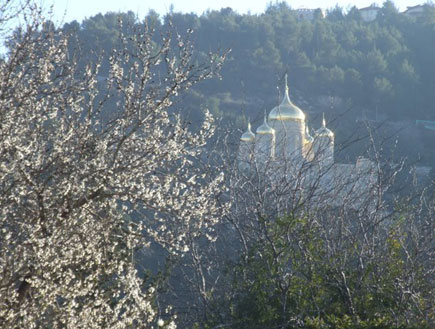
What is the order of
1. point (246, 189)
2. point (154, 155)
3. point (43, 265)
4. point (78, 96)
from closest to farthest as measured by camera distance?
point (43, 265), point (154, 155), point (78, 96), point (246, 189)

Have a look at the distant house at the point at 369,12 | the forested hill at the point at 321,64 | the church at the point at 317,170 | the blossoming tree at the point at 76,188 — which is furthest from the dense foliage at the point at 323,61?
the blossoming tree at the point at 76,188

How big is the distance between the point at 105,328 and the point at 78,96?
1.81m

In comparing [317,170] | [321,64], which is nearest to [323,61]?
[321,64]

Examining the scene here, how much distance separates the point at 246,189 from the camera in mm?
10070

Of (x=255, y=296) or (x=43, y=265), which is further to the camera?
(x=255, y=296)

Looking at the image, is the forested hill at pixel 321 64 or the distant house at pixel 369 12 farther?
the distant house at pixel 369 12

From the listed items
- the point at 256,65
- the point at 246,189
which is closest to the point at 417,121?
the point at 256,65

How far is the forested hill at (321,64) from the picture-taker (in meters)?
56.2

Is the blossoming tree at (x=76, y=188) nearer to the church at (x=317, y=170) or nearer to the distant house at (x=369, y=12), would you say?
the church at (x=317, y=170)

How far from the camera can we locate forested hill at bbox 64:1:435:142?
56.2 meters

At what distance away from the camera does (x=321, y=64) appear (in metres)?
59.6

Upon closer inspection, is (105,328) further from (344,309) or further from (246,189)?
(246,189)

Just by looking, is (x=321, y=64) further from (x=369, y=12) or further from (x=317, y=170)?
(x=317, y=170)

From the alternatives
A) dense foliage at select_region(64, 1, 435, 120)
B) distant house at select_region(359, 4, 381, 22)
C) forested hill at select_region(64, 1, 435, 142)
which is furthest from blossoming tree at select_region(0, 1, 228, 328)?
distant house at select_region(359, 4, 381, 22)
